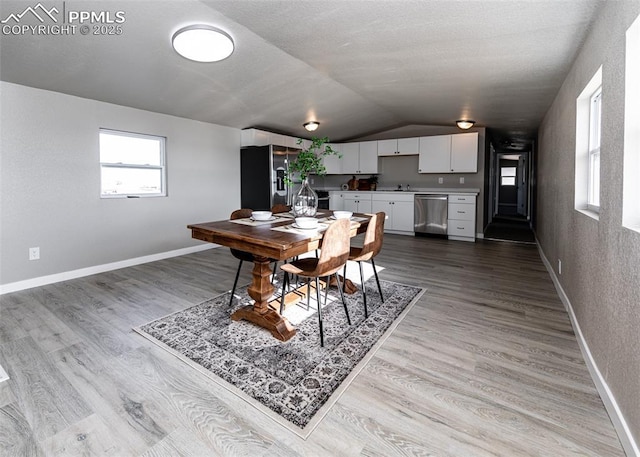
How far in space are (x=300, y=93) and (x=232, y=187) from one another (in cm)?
199

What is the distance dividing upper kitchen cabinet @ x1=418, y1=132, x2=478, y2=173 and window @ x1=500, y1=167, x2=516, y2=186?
6.45m

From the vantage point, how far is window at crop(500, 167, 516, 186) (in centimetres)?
1115

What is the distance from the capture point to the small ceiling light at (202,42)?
2453 millimetres

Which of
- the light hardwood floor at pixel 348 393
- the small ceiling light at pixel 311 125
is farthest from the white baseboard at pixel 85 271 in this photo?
the small ceiling light at pixel 311 125

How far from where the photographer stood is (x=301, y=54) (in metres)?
3.14

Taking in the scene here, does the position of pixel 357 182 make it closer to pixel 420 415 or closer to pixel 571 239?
pixel 571 239

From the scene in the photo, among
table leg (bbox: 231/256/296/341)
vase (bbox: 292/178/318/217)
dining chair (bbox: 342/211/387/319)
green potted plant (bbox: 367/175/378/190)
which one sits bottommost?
table leg (bbox: 231/256/296/341)

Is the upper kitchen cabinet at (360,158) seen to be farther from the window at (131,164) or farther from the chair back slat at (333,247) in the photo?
the chair back slat at (333,247)

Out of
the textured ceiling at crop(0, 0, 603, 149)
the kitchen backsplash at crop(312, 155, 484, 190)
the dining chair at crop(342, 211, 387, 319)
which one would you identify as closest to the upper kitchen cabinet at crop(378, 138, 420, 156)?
the kitchen backsplash at crop(312, 155, 484, 190)

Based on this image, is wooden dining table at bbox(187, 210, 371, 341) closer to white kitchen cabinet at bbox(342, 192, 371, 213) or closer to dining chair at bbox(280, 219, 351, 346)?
dining chair at bbox(280, 219, 351, 346)

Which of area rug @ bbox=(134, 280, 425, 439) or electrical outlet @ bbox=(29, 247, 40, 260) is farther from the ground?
electrical outlet @ bbox=(29, 247, 40, 260)

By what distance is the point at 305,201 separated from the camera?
2828 mm

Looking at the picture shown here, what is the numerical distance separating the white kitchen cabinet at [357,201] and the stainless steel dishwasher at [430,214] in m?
1.01

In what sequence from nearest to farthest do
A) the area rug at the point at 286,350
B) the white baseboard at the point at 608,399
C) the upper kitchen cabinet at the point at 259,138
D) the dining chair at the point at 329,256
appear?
1. the white baseboard at the point at 608,399
2. the area rug at the point at 286,350
3. the dining chair at the point at 329,256
4. the upper kitchen cabinet at the point at 259,138
